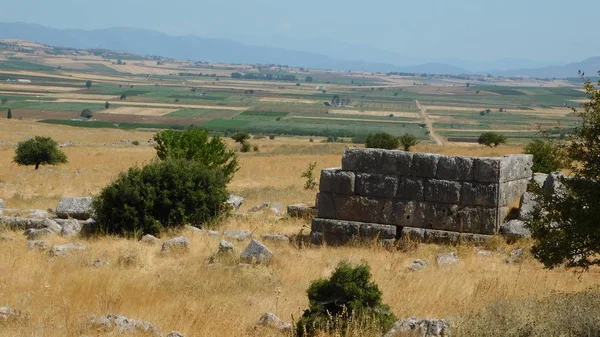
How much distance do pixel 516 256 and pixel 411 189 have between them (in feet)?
8.13

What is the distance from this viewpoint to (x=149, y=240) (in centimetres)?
1408

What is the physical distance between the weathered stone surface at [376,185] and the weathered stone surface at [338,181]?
0.13 metres

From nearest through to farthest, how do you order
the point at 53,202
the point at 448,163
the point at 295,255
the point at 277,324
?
the point at 277,324 < the point at 295,255 < the point at 448,163 < the point at 53,202

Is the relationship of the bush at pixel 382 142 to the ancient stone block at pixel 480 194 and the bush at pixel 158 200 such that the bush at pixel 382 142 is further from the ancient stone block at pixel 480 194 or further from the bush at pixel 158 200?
the ancient stone block at pixel 480 194

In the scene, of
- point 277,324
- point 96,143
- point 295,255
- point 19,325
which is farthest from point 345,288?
point 96,143

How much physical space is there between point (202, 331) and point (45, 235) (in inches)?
303

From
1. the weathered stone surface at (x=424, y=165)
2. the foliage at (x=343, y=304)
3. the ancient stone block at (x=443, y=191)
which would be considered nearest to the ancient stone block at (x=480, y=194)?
the ancient stone block at (x=443, y=191)

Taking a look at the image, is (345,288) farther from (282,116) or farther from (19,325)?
(282,116)

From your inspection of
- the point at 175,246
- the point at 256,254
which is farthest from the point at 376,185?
the point at 175,246

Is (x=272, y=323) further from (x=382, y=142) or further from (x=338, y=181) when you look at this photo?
(x=382, y=142)

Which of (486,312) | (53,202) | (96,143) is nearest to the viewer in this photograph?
(486,312)

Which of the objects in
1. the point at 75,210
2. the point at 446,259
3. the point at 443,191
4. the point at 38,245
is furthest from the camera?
the point at 75,210

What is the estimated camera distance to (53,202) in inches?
902

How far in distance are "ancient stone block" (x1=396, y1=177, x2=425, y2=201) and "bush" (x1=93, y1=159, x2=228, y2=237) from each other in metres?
4.24
